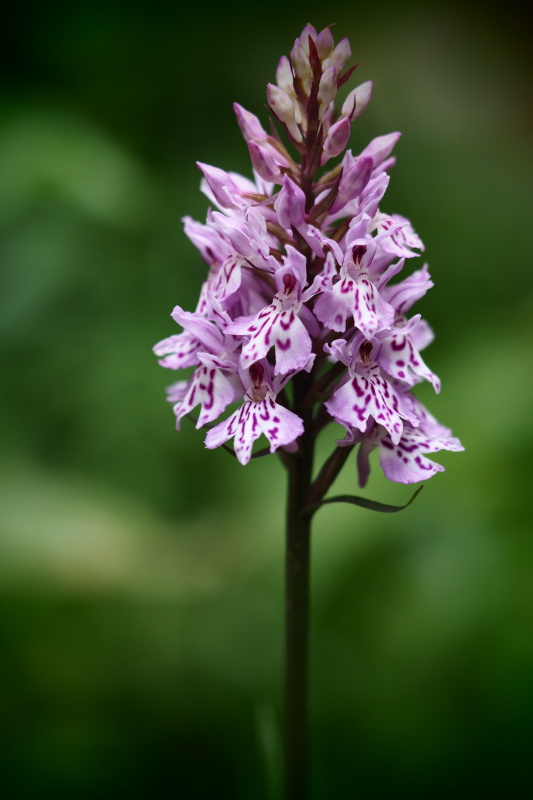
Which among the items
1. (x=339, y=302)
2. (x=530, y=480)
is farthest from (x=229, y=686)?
(x=339, y=302)

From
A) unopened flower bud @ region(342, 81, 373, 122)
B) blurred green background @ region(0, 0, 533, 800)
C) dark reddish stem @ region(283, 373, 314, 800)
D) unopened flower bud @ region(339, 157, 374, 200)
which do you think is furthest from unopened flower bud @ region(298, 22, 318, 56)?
blurred green background @ region(0, 0, 533, 800)

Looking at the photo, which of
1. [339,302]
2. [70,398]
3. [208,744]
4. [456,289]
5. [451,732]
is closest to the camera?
[339,302]

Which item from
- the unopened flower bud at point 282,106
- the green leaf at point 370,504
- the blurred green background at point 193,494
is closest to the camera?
the green leaf at point 370,504

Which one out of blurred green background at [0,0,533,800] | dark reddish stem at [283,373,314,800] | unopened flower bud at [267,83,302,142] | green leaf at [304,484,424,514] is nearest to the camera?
green leaf at [304,484,424,514]

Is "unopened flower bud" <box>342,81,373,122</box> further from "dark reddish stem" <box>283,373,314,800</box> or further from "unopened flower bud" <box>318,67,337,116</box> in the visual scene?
"dark reddish stem" <box>283,373,314,800</box>

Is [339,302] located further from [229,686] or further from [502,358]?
[502,358]

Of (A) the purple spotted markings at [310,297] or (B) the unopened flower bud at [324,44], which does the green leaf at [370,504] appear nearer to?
(A) the purple spotted markings at [310,297]

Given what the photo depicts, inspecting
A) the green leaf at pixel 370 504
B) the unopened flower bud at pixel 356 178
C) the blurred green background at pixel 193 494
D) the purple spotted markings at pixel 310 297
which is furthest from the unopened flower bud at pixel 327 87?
the blurred green background at pixel 193 494
